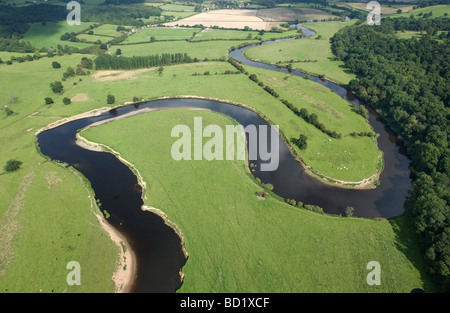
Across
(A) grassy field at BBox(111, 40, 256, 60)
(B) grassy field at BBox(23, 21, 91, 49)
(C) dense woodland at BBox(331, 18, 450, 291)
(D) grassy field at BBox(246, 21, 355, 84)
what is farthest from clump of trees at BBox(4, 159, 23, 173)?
(D) grassy field at BBox(246, 21, 355, 84)

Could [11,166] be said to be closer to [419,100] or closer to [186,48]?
[186,48]

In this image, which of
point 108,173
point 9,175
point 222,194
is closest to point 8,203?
point 9,175

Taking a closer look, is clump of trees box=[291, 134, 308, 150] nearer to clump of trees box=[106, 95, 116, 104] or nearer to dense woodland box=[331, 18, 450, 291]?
dense woodland box=[331, 18, 450, 291]

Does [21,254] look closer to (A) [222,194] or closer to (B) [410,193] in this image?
(A) [222,194]

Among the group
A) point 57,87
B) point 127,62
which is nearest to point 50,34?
point 127,62

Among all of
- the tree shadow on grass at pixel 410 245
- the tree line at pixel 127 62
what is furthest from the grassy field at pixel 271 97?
the tree shadow on grass at pixel 410 245

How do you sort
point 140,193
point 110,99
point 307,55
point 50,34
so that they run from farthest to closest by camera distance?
point 50,34
point 307,55
point 110,99
point 140,193
